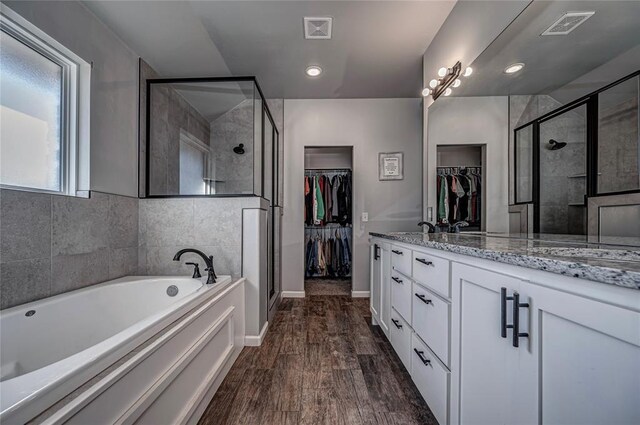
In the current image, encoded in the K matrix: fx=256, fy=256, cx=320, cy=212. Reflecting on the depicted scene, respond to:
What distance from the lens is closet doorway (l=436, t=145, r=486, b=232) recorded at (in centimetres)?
170

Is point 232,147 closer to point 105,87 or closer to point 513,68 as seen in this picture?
point 105,87

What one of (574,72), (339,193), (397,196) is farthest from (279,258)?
(574,72)

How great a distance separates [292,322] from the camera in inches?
Result: 94.7

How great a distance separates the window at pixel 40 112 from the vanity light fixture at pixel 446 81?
2.50 m

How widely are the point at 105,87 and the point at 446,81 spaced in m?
2.51

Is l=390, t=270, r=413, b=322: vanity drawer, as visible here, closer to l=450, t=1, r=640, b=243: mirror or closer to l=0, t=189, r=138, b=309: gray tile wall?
l=450, t=1, r=640, b=243: mirror

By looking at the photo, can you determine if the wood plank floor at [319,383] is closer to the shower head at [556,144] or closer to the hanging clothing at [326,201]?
the shower head at [556,144]

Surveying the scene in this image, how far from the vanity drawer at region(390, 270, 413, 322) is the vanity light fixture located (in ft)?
4.81

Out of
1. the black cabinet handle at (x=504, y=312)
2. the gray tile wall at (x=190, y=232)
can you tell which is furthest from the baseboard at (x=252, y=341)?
the black cabinet handle at (x=504, y=312)

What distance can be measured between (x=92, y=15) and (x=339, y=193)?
9.82 ft

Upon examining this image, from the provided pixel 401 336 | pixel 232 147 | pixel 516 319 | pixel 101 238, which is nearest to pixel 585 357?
pixel 516 319

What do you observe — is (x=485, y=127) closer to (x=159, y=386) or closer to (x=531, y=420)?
(x=531, y=420)

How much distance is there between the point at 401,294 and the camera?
1592 millimetres

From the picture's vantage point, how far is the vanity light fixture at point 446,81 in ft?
6.10
